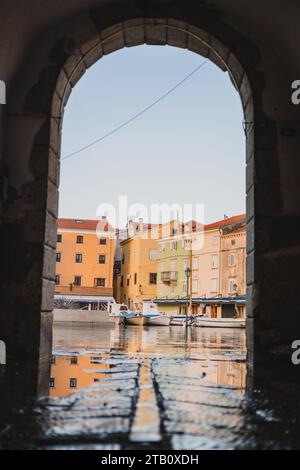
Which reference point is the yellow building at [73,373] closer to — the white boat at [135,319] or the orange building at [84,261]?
the white boat at [135,319]

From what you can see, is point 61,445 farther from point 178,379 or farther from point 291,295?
point 291,295

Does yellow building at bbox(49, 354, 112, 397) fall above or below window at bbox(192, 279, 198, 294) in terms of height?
below

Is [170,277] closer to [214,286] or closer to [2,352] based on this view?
[214,286]

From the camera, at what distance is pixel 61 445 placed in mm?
2133

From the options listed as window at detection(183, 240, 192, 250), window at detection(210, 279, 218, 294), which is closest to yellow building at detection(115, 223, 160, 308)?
window at detection(183, 240, 192, 250)

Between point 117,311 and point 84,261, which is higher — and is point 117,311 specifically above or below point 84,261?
below

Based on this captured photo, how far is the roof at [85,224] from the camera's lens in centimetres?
5131

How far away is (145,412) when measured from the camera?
2783mm

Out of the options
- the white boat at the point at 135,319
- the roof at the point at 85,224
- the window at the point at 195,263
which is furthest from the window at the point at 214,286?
the roof at the point at 85,224

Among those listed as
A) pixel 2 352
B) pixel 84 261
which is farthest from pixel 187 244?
pixel 2 352

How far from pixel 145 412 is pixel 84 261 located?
48.1 m

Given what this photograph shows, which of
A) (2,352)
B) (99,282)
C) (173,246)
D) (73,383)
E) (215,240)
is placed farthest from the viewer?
(173,246)

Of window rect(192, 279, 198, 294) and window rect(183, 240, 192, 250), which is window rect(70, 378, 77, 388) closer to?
window rect(192, 279, 198, 294)

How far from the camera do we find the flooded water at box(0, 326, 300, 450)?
2.21 meters
